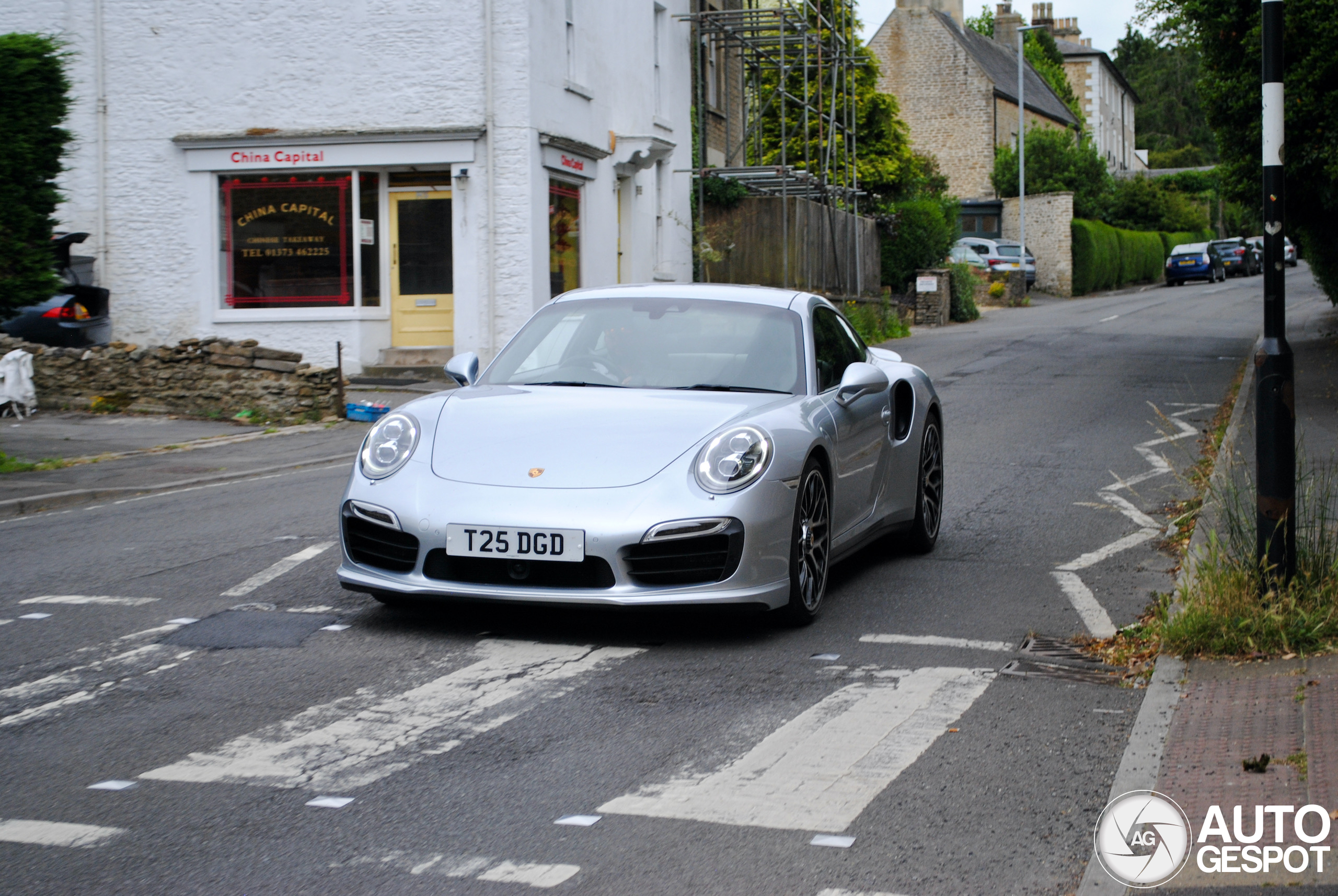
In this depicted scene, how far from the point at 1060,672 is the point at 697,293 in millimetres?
2744

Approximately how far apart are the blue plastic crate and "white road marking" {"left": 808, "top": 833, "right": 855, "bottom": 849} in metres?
12.5

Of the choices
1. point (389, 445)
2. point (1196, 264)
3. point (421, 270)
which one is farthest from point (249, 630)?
point (1196, 264)

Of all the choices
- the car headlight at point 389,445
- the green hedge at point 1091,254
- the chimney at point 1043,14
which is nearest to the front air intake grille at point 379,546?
the car headlight at point 389,445

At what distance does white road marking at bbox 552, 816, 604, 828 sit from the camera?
3.85 metres

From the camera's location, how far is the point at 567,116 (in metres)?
21.6

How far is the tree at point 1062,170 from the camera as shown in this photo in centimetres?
5766

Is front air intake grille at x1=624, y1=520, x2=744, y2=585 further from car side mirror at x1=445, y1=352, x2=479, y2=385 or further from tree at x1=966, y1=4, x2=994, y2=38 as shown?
tree at x1=966, y1=4, x2=994, y2=38

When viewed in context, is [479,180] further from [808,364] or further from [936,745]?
[936,745]

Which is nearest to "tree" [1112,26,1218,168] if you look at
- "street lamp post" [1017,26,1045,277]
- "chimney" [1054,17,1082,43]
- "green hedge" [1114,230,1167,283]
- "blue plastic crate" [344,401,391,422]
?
"chimney" [1054,17,1082,43]

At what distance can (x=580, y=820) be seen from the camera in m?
3.88

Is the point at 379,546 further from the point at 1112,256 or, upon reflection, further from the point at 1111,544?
the point at 1112,256

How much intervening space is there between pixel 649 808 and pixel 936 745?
3.53 ft

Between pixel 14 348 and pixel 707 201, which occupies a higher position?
pixel 707 201

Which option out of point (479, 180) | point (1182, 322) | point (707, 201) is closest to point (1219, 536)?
point (479, 180)
